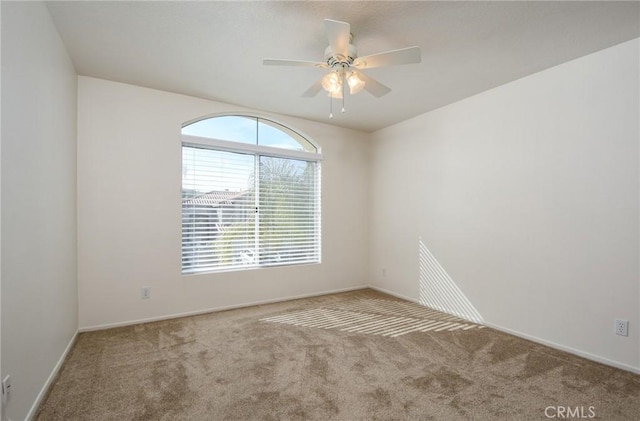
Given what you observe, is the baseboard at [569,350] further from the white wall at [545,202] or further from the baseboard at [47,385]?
the baseboard at [47,385]

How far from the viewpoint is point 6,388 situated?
4.66 ft

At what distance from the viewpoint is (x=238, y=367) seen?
227cm

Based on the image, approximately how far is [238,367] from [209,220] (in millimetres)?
1878

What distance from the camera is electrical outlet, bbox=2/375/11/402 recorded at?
1388mm

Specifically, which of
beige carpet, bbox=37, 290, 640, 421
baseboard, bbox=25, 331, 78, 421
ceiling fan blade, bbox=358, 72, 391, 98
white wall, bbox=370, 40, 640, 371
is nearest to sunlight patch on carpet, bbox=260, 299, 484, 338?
beige carpet, bbox=37, 290, 640, 421

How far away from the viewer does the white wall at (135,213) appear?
2.96 meters

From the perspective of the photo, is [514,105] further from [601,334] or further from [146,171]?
[146,171]

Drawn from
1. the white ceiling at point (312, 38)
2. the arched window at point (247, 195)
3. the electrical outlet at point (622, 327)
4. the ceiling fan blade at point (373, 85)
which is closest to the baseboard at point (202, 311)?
the arched window at point (247, 195)

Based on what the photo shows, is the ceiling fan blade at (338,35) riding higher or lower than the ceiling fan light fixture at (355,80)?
higher

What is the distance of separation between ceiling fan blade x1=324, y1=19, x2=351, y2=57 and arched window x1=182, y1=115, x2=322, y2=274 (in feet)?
6.92

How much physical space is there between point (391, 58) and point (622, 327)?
2675 millimetres

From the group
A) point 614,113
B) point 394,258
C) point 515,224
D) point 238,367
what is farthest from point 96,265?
point 614,113

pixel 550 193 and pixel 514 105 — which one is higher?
pixel 514 105
